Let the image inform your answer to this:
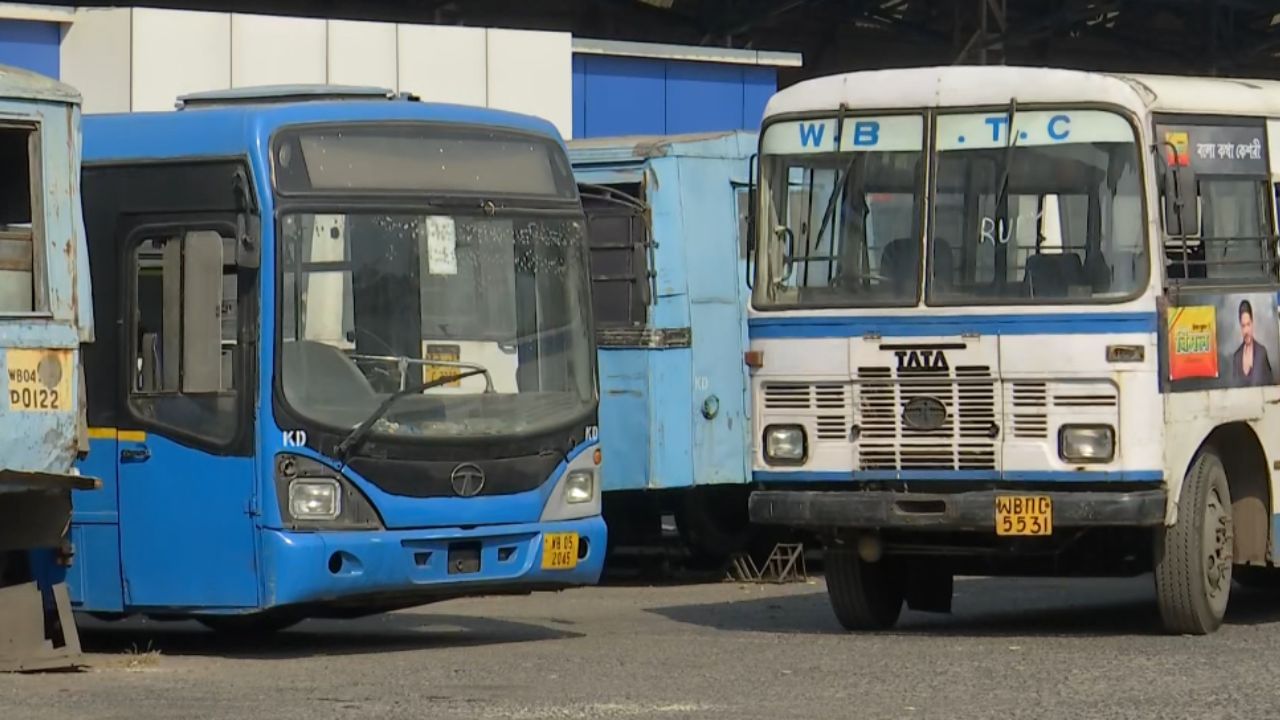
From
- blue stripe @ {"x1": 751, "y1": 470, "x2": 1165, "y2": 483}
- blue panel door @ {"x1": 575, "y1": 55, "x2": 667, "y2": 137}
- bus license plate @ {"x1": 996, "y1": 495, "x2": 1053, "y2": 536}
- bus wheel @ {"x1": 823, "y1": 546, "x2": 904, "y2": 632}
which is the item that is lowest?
bus wheel @ {"x1": 823, "y1": 546, "x2": 904, "y2": 632}

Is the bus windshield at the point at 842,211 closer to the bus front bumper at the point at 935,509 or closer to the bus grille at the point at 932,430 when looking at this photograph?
the bus grille at the point at 932,430

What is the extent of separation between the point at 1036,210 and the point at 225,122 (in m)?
3.95

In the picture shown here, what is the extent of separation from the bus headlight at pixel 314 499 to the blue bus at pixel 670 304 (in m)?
4.56

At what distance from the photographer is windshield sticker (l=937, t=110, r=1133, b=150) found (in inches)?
499

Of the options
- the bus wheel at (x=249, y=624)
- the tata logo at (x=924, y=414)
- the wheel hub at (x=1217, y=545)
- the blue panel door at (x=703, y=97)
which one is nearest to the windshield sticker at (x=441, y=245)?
the bus wheel at (x=249, y=624)

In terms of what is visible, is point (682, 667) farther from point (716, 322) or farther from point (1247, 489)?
point (716, 322)

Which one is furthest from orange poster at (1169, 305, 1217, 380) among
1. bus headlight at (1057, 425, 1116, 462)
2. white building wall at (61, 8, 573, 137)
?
white building wall at (61, 8, 573, 137)

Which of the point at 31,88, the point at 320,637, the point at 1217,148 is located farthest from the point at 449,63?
the point at 31,88

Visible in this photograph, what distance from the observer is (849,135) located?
13289mm

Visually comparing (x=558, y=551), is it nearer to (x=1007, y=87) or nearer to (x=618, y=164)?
(x=1007, y=87)

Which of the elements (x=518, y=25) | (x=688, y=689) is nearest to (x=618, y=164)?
(x=688, y=689)

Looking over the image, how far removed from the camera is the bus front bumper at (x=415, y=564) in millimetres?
12055

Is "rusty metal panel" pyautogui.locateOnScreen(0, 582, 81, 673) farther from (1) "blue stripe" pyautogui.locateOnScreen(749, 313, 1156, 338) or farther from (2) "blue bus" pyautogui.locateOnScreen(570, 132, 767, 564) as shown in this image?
(2) "blue bus" pyautogui.locateOnScreen(570, 132, 767, 564)

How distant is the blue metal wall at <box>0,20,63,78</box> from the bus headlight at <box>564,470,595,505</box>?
29.5ft
